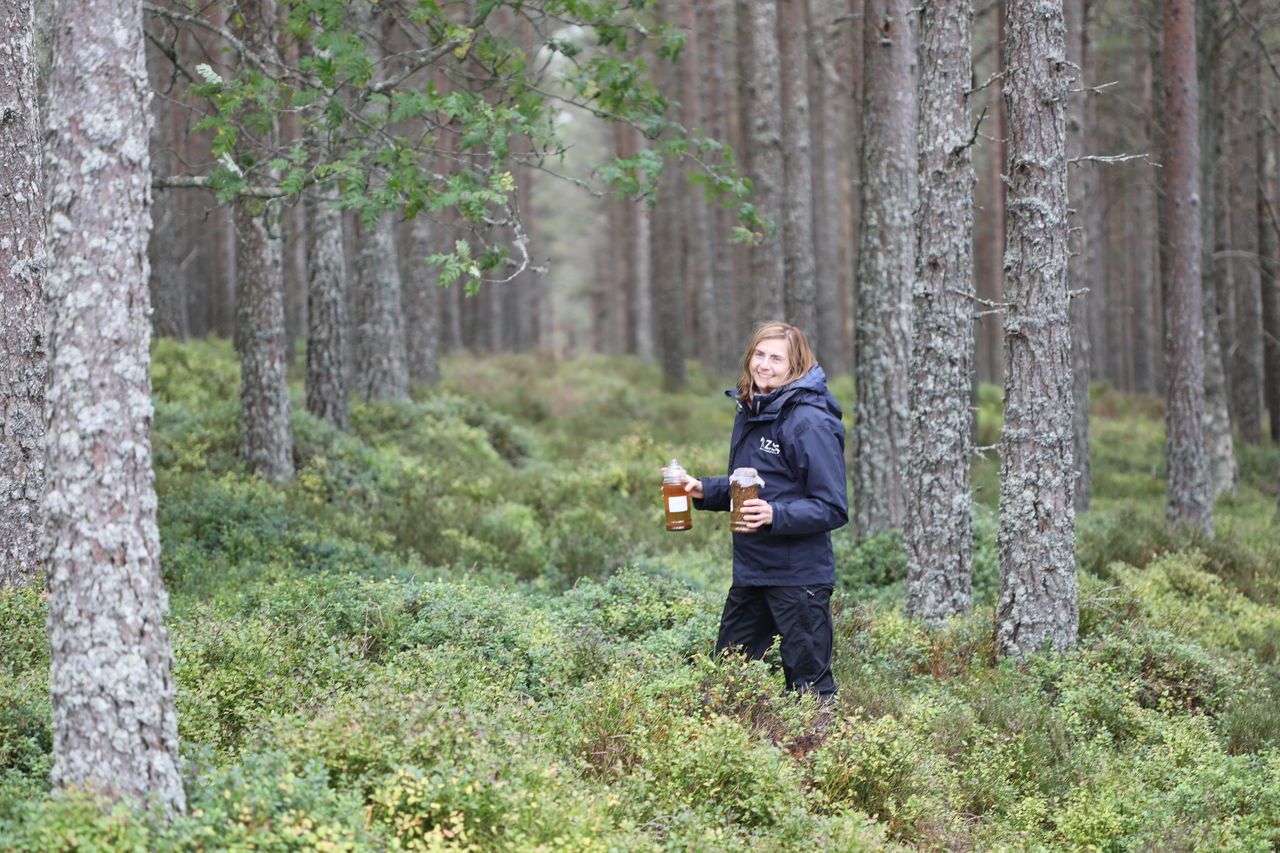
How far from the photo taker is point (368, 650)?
20.8 ft

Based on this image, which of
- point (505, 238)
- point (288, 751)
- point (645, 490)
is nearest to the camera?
point (288, 751)

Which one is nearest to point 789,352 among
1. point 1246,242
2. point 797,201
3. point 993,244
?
point 797,201

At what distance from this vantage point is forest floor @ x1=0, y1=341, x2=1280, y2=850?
14.4 ft

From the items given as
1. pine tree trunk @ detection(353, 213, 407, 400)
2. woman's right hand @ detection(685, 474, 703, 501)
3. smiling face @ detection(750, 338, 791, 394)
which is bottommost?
woman's right hand @ detection(685, 474, 703, 501)

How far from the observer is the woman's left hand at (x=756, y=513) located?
5.67m

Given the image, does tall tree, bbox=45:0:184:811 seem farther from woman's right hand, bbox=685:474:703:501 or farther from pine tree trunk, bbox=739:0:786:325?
pine tree trunk, bbox=739:0:786:325

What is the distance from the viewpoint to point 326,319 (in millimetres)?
13219

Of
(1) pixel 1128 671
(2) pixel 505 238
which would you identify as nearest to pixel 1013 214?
(1) pixel 1128 671

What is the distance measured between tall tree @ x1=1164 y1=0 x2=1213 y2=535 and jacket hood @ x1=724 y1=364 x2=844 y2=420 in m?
9.02

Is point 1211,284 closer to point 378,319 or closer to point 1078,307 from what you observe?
point 1078,307

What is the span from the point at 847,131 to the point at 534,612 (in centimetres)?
3570

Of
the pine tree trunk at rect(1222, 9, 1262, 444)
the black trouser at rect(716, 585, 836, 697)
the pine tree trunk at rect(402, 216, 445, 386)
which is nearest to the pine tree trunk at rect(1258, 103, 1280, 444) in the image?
the pine tree trunk at rect(1222, 9, 1262, 444)

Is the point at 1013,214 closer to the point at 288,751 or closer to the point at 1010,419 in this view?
the point at 1010,419

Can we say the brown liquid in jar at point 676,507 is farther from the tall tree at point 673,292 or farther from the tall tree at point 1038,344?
the tall tree at point 673,292
